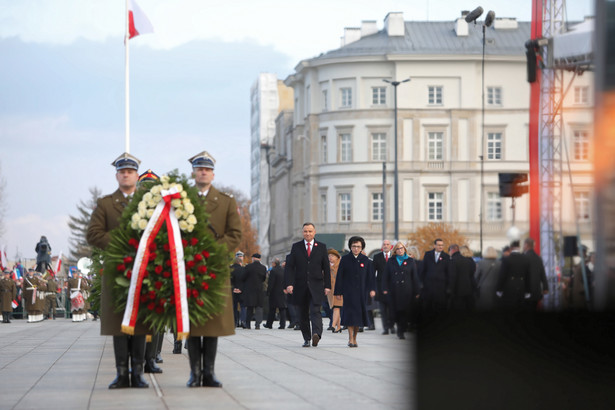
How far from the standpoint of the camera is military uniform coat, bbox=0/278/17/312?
139 feet

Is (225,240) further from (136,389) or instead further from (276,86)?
(276,86)

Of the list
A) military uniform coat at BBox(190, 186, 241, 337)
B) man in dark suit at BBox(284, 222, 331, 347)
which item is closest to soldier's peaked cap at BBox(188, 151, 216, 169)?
military uniform coat at BBox(190, 186, 241, 337)

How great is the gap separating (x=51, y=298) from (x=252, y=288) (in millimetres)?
19140

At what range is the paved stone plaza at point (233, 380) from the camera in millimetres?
9203

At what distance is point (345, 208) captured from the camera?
90.8 m

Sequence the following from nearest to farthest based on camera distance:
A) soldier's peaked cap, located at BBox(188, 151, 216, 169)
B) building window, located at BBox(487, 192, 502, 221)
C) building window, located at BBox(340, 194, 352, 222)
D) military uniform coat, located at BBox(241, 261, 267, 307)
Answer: building window, located at BBox(487, 192, 502, 221) < soldier's peaked cap, located at BBox(188, 151, 216, 169) < military uniform coat, located at BBox(241, 261, 267, 307) < building window, located at BBox(340, 194, 352, 222)

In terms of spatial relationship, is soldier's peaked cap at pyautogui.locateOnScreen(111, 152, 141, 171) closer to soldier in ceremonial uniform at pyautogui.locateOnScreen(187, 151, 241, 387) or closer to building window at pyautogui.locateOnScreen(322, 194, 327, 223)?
soldier in ceremonial uniform at pyautogui.locateOnScreen(187, 151, 241, 387)

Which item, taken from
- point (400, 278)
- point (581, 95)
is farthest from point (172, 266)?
point (400, 278)

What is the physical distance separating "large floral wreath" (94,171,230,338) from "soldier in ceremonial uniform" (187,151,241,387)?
0.16 m

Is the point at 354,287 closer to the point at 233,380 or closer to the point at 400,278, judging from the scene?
the point at 400,278

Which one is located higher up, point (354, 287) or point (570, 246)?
point (570, 246)

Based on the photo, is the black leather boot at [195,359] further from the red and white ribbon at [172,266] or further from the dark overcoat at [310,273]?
the dark overcoat at [310,273]

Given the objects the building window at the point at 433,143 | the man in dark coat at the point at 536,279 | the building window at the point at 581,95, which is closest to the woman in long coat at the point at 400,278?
the man in dark coat at the point at 536,279

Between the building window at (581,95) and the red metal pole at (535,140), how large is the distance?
37cm
